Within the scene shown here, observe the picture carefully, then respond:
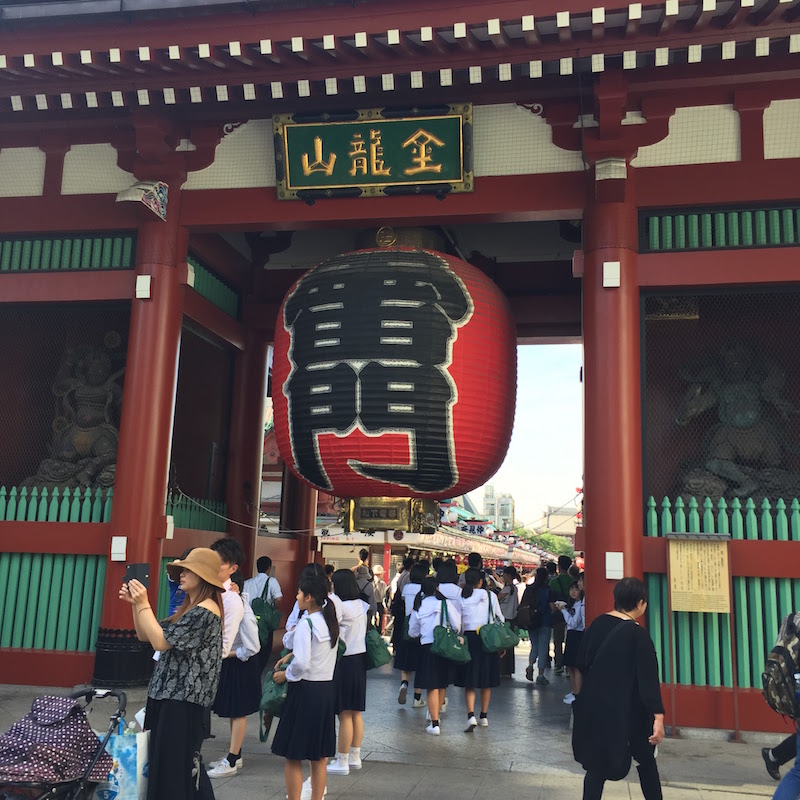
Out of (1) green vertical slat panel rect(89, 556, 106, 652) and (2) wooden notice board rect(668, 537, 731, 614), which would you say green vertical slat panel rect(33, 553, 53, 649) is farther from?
(2) wooden notice board rect(668, 537, 731, 614)

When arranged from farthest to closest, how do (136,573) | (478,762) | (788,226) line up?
(788,226), (478,762), (136,573)

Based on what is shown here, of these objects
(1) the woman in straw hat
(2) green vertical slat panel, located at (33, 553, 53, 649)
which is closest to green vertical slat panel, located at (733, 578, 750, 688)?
(1) the woman in straw hat

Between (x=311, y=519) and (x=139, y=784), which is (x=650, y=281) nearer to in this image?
(x=139, y=784)

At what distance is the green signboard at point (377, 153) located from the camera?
8758 mm

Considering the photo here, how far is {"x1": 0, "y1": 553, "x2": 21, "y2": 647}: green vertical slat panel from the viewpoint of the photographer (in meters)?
9.12

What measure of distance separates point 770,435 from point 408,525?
12.8ft

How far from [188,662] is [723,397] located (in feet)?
23.2

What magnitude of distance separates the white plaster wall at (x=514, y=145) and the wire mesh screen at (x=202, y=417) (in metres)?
4.53

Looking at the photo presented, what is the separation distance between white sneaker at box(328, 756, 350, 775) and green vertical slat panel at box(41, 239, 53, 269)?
6655mm

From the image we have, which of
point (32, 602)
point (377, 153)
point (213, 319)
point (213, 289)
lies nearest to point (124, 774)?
point (32, 602)

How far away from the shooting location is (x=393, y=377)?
7.96m

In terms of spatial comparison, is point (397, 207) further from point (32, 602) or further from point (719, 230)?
point (32, 602)

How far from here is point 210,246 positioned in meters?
10.9

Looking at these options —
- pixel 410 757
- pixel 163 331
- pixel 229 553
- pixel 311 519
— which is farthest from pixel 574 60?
pixel 311 519
